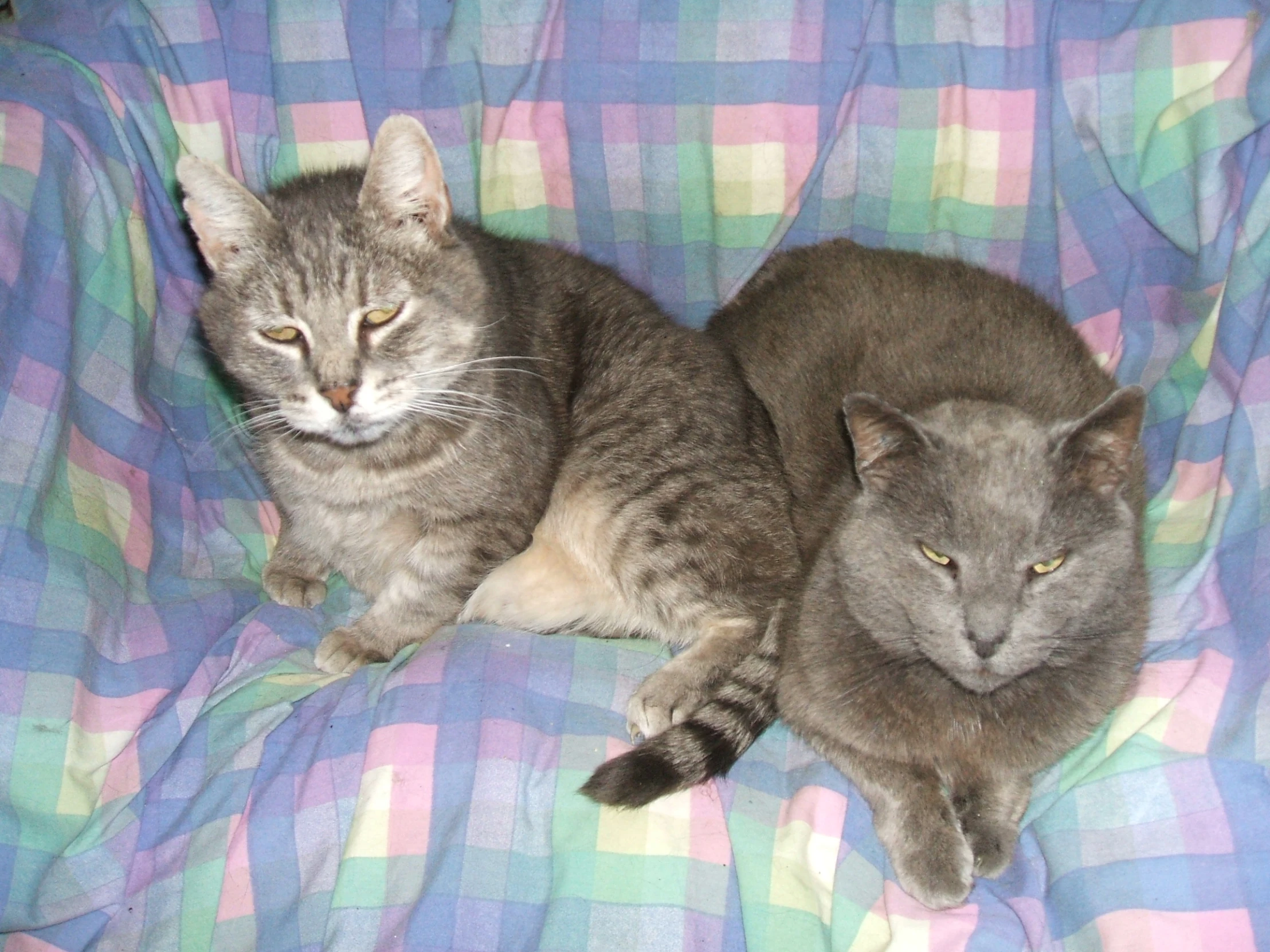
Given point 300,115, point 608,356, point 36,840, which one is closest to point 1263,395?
point 608,356

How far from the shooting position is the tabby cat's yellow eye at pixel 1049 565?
2033mm

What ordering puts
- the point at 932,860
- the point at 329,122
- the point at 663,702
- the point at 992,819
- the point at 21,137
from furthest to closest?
the point at 329,122
the point at 21,137
the point at 663,702
the point at 992,819
the point at 932,860

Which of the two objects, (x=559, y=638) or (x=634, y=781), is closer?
(x=634, y=781)

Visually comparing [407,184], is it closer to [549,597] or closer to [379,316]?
[379,316]

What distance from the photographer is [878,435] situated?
2150mm

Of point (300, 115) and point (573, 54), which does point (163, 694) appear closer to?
point (300, 115)

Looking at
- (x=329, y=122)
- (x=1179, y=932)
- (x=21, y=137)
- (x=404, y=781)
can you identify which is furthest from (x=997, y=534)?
(x=21, y=137)

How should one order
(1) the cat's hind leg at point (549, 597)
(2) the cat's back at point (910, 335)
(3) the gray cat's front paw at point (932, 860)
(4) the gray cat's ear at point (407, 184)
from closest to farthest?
(3) the gray cat's front paw at point (932, 860) → (4) the gray cat's ear at point (407, 184) → (2) the cat's back at point (910, 335) → (1) the cat's hind leg at point (549, 597)

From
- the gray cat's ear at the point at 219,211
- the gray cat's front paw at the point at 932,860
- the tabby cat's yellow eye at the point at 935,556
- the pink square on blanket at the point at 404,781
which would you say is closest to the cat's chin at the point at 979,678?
the tabby cat's yellow eye at the point at 935,556

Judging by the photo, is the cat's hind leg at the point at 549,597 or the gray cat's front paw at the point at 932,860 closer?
the gray cat's front paw at the point at 932,860

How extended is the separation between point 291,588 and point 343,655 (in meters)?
0.36

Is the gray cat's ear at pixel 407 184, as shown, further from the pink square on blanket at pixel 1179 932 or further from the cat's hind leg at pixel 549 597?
the pink square on blanket at pixel 1179 932

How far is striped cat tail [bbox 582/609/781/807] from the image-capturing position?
230cm

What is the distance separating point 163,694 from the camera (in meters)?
2.58
